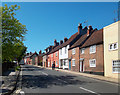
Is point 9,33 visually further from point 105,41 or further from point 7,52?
point 105,41

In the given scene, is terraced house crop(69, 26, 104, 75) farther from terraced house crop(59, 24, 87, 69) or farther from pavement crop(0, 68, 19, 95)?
pavement crop(0, 68, 19, 95)

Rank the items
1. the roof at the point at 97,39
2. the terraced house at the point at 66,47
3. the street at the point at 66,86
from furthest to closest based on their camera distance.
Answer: the terraced house at the point at 66,47 < the roof at the point at 97,39 < the street at the point at 66,86

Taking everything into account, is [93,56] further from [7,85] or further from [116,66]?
[7,85]

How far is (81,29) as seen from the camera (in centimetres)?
3353

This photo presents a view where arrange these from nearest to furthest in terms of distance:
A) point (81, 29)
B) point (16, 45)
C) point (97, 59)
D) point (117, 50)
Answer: point (16, 45) < point (117, 50) < point (97, 59) < point (81, 29)

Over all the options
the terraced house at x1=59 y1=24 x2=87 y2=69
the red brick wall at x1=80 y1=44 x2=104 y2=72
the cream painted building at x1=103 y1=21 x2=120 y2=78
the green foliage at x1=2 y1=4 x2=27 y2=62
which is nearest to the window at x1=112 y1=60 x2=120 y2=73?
the cream painted building at x1=103 y1=21 x2=120 y2=78

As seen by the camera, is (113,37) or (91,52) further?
(91,52)

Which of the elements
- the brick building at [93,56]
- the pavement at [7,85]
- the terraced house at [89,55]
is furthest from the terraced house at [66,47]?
the pavement at [7,85]

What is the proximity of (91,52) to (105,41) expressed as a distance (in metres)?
4.18

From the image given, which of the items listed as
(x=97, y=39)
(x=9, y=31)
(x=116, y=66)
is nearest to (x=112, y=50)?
(x=116, y=66)

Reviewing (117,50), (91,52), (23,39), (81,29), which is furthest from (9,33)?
(81,29)

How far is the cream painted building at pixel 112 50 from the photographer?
54.8 feet

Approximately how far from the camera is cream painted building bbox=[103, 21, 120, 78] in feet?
54.8

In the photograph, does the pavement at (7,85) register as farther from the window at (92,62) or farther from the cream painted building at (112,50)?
the window at (92,62)
